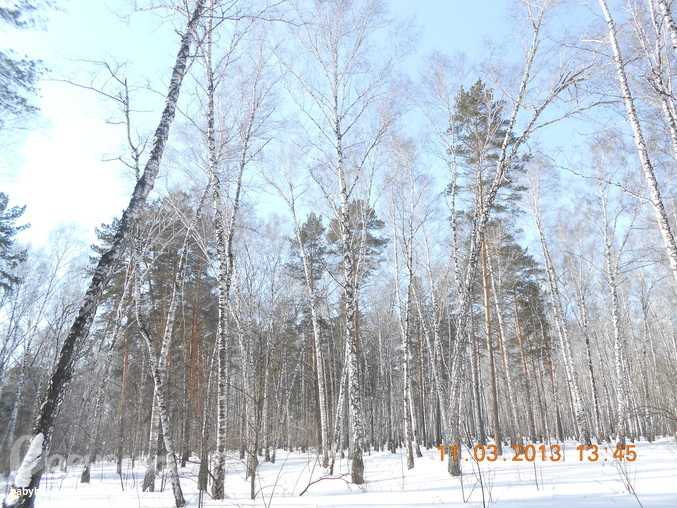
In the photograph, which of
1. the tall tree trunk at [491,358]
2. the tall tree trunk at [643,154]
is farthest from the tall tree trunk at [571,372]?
the tall tree trunk at [643,154]

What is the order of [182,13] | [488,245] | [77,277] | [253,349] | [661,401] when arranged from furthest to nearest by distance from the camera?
[661,401]
[77,277]
[488,245]
[253,349]
[182,13]

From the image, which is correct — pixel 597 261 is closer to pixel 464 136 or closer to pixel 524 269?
pixel 524 269

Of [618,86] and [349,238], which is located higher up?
[618,86]

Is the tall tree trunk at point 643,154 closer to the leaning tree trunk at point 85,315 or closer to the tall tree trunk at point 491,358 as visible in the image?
the tall tree trunk at point 491,358

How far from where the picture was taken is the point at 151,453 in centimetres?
1018

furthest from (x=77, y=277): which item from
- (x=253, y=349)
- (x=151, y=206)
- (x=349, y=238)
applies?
(x=349, y=238)

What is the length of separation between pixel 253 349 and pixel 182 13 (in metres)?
9.70

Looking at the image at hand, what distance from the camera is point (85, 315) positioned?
14.6 ft

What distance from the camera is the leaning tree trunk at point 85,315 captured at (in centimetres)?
377

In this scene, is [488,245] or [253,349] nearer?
[253,349]
